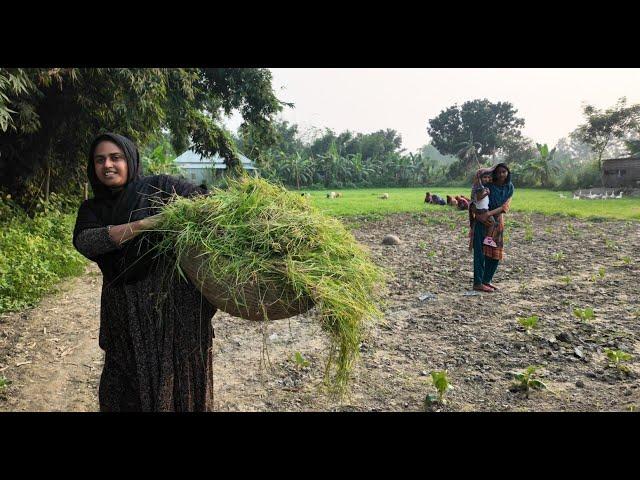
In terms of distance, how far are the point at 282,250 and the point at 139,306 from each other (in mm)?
844

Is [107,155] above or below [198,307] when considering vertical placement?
above

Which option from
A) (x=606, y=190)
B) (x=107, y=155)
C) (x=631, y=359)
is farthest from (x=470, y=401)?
(x=606, y=190)

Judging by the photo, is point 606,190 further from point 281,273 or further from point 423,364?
point 281,273

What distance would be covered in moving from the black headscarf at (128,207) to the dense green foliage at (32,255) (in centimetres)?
363

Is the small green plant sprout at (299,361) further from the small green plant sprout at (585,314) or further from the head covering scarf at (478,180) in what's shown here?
the head covering scarf at (478,180)

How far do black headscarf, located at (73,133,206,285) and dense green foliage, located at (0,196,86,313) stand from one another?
11.9 feet

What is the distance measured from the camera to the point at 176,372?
2305 mm

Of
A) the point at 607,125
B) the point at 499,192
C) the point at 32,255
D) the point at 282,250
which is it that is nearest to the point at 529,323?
the point at 499,192

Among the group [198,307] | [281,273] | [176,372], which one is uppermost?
[281,273]

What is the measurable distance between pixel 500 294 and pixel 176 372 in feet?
14.3

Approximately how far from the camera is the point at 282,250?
1874 millimetres

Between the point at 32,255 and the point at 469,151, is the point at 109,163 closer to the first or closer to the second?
the point at 32,255

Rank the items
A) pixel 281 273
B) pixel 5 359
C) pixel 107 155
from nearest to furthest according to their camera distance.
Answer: pixel 281 273 → pixel 107 155 → pixel 5 359

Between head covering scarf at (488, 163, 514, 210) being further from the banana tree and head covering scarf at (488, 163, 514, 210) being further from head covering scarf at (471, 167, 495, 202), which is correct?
the banana tree
